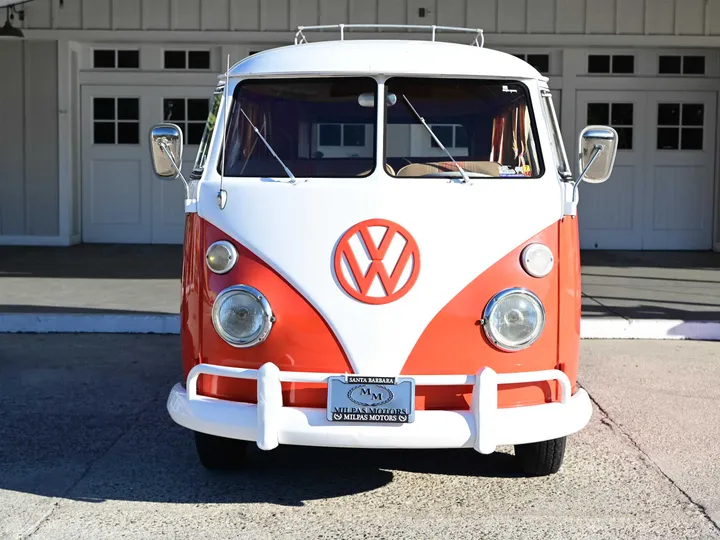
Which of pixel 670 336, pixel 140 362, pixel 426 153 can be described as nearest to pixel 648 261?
pixel 670 336

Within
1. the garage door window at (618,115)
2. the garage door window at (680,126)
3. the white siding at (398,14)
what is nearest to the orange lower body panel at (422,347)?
the white siding at (398,14)

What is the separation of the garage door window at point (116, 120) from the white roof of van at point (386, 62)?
9760 millimetres

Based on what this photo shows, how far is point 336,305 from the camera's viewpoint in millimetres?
4207

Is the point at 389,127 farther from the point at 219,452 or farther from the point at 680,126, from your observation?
the point at 680,126

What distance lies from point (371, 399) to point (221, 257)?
0.85 metres

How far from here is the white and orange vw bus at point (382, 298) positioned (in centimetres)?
409

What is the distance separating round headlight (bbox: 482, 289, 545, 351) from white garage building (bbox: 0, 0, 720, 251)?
383 inches

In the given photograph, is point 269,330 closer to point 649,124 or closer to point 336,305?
point 336,305

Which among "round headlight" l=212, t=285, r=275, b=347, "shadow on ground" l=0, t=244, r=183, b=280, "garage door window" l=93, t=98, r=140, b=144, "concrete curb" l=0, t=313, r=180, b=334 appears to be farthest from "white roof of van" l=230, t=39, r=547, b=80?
"garage door window" l=93, t=98, r=140, b=144

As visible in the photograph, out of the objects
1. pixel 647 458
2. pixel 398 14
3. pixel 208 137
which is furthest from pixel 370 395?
pixel 398 14

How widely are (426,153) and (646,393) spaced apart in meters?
2.63

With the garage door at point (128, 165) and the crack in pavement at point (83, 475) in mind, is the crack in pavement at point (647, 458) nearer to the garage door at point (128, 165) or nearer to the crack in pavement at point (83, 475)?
the crack in pavement at point (83, 475)

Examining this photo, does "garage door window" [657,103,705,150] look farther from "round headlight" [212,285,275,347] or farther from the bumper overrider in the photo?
"round headlight" [212,285,275,347]

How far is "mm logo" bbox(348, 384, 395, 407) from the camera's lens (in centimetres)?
410
